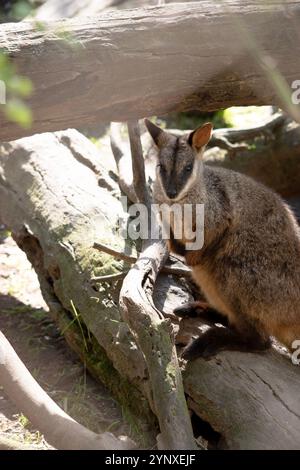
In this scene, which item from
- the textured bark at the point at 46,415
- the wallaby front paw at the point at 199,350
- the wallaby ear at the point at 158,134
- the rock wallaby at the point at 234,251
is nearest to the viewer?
the textured bark at the point at 46,415

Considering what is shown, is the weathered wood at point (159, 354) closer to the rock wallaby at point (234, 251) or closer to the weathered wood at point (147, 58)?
the rock wallaby at point (234, 251)

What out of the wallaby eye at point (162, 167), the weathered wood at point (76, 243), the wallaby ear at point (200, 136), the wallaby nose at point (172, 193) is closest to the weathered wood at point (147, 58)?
the wallaby ear at point (200, 136)

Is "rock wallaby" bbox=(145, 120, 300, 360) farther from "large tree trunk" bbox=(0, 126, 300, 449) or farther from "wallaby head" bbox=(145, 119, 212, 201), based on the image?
"large tree trunk" bbox=(0, 126, 300, 449)

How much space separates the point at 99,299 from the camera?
4566 mm

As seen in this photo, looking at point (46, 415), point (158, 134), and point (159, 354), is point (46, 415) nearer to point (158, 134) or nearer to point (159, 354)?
point (159, 354)

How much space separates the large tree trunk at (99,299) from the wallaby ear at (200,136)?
946 millimetres

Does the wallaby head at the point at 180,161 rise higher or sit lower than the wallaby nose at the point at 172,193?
higher

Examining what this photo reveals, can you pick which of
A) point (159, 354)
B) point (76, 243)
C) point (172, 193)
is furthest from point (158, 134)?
point (159, 354)

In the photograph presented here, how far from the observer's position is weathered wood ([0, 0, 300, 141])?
12.8ft

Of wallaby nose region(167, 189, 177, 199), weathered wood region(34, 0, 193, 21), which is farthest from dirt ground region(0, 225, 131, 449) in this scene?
weathered wood region(34, 0, 193, 21)

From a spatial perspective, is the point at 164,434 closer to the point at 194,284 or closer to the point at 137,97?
the point at 194,284

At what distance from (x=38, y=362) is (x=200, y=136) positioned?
213 centimetres

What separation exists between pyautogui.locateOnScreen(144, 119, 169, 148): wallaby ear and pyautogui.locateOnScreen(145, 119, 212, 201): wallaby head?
0.02m

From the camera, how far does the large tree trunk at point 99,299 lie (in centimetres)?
359
